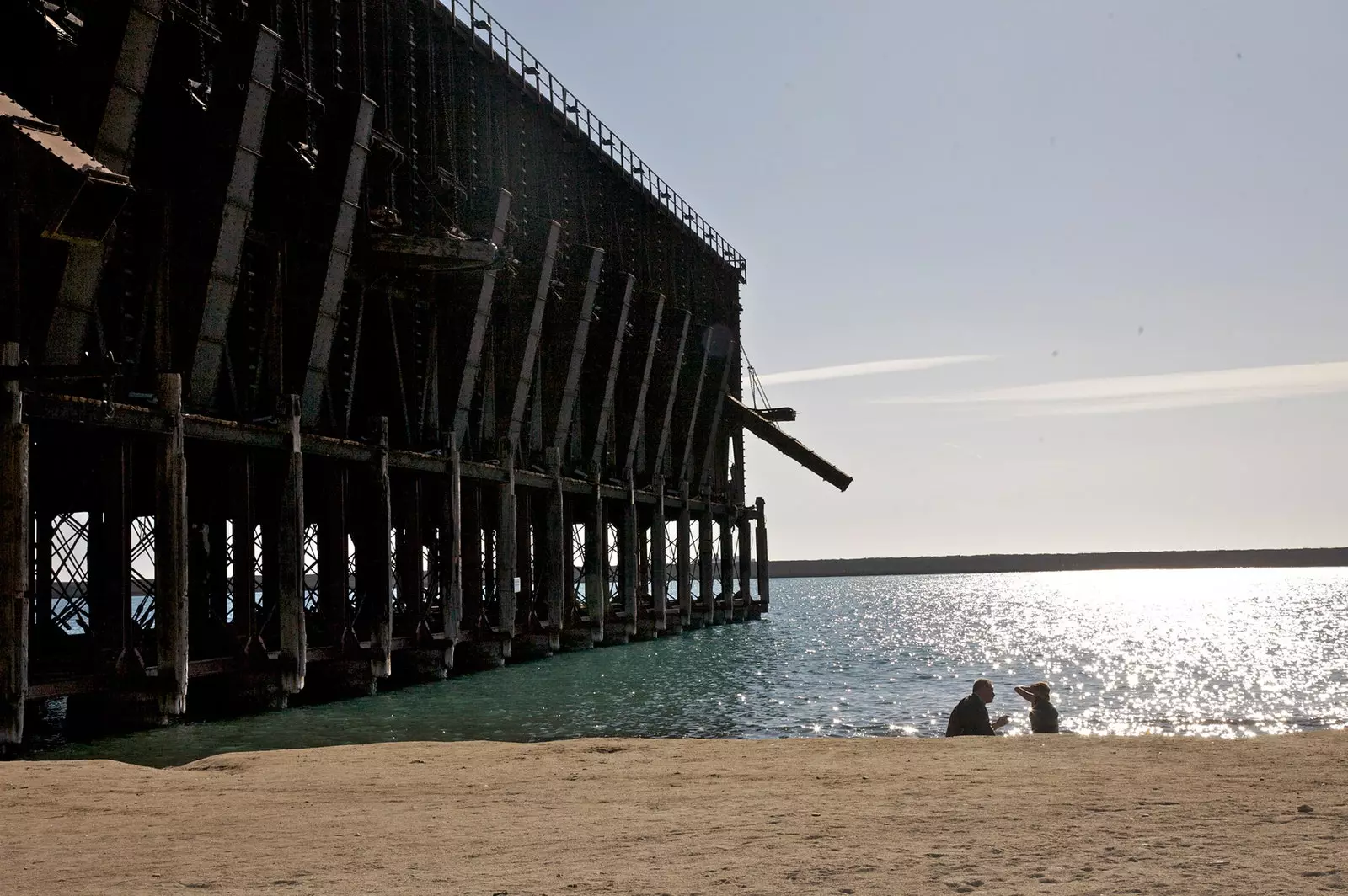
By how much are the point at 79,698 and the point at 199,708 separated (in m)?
3.01

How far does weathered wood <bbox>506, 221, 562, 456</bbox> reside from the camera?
36.3 metres

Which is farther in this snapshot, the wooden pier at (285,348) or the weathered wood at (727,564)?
the weathered wood at (727,564)

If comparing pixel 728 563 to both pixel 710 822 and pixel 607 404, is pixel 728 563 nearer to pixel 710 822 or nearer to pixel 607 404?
pixel 607 404

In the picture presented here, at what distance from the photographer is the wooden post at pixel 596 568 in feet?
→ 144

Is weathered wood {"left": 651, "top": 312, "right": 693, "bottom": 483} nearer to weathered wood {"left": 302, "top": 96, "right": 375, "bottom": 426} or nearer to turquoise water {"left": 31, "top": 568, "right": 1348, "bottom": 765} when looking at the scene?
turquoise water {"left": 31, "top": 568, "right": 1348, "bottom": 765}

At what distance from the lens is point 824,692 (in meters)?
34.2

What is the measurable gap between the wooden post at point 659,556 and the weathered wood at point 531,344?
50.6 ft

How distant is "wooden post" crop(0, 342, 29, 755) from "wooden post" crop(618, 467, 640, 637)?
3118cm

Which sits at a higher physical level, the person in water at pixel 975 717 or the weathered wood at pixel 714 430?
the weathered wood at pixel 714 430

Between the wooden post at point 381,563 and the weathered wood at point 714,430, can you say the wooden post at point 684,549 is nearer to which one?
the weathered wood at point 714,430

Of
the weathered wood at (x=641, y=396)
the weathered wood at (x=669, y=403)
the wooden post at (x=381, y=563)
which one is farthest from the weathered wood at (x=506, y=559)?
the weathered wood at (x=669, y=403)

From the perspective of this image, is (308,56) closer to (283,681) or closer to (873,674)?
(283,681)

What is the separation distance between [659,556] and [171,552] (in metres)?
34.1

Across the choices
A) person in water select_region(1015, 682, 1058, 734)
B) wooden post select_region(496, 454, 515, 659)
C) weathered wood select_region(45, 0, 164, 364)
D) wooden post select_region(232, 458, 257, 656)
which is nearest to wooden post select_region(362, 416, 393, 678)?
wooden post select_region(232, 458, 257, 656)
